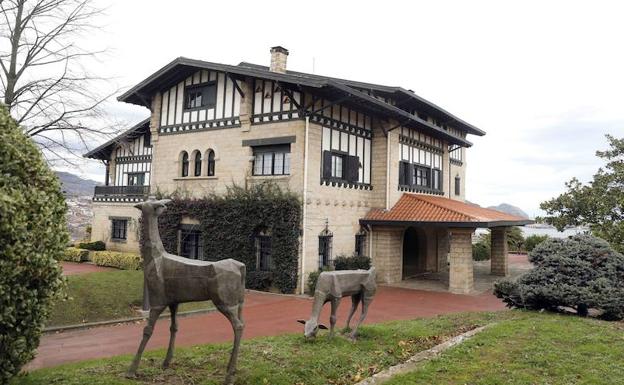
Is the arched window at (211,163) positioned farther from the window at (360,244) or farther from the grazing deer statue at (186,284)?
the grazing deer statue at (186,284)

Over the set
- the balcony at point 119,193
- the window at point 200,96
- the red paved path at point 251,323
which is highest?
the window at point 200,96

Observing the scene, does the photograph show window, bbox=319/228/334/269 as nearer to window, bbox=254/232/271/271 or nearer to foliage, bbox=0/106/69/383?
window, bbox=254/232/271/271

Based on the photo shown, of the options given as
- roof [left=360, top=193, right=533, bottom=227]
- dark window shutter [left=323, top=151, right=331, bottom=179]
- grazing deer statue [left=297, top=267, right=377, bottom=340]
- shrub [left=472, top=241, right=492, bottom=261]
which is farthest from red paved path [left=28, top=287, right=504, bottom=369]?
shrub [left=472, top=241, right=492, bottom=261]

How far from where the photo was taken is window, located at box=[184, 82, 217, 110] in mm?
19359

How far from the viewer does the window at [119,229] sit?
2617cm

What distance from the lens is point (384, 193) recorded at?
65.3 feet

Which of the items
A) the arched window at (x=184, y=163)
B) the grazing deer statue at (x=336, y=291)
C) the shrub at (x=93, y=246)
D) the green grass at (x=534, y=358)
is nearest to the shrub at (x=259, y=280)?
the arched window at (x=184, y=163)

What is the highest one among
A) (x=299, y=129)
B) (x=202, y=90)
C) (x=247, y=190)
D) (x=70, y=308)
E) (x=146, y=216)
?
(x=202, y=90)

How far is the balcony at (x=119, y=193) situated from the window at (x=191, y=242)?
18.6 feet

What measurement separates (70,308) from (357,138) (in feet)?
41.3

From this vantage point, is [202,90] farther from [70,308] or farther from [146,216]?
[146,216]

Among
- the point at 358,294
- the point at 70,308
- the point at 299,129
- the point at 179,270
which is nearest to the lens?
the point at 179,270

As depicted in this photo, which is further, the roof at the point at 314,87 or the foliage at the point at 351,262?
the foliage at the point at 351,262

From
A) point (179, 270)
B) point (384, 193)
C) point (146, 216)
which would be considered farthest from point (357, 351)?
point (384, 193)
